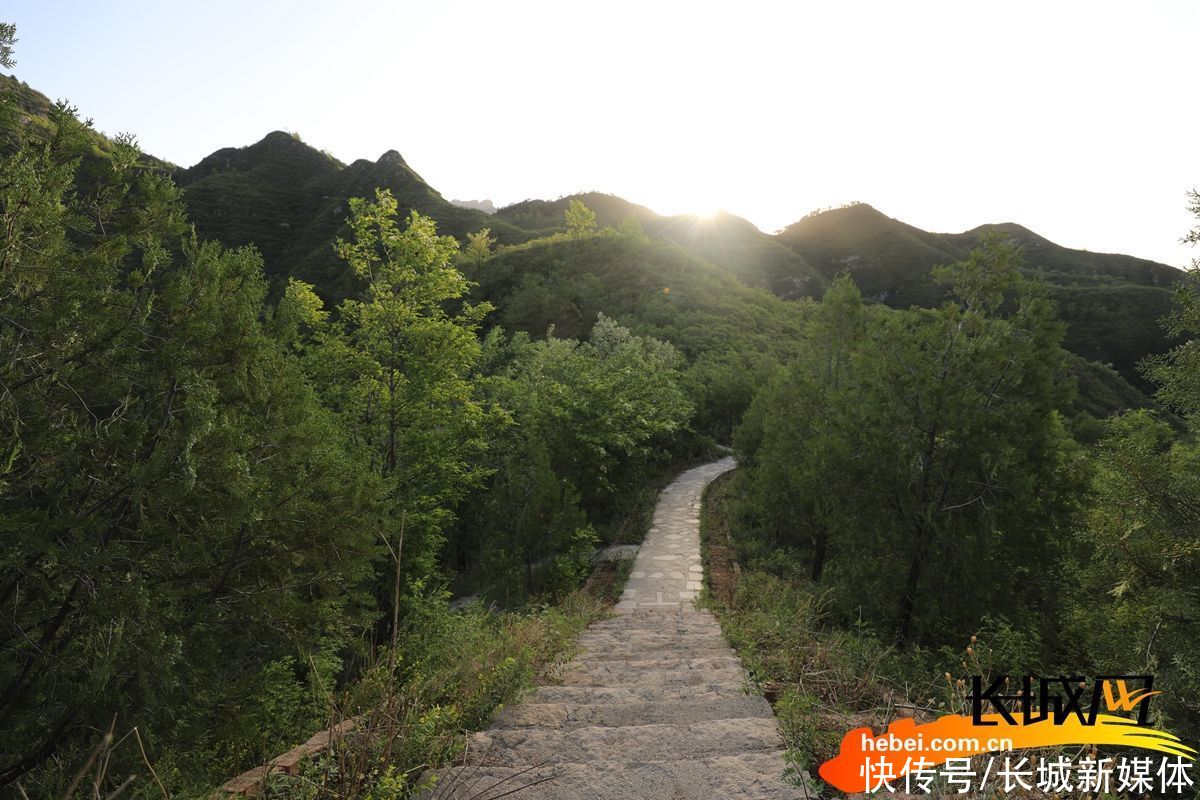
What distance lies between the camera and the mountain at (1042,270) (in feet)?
203

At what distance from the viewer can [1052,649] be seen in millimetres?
8734

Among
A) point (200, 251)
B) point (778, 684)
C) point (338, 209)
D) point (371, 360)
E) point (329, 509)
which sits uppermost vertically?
point (338, 209)

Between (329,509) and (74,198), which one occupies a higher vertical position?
(74,198)

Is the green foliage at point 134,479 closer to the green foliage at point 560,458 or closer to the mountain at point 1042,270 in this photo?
the green foliage at point 560,458

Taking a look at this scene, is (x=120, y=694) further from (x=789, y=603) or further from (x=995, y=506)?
(x=995, y=506)

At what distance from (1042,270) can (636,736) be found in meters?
44.7

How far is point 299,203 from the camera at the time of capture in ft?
279

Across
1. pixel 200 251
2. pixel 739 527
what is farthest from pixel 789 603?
pixel 200 251

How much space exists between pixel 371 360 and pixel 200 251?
5.89 m

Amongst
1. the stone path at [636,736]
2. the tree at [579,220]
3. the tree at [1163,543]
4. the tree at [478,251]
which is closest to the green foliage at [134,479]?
the stone path at [636,736]

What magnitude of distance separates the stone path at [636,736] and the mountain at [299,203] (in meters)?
53.4

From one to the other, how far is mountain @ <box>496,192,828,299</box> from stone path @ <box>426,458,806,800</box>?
66.1 m

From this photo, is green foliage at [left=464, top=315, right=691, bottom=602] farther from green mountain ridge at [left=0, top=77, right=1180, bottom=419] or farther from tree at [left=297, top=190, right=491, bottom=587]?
green mountain ridge at [left=0, top=77, right=1180, bottom=419]

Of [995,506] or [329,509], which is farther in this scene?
[995,506]
